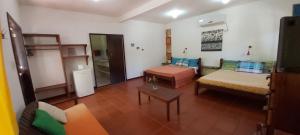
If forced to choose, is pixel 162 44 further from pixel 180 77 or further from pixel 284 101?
pixel 284 101

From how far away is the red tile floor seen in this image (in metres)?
2.02

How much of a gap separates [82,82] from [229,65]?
4.55 m

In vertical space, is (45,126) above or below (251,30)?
below

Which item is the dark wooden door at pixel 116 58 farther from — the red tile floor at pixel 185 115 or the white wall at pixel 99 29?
the red tile floor at pixel 185 115

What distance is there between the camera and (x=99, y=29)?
420cm

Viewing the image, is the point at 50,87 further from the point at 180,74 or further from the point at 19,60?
the point at 180,74

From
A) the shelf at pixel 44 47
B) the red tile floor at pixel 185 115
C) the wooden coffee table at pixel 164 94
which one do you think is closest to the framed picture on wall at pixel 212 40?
the red tile floor at pixel 185 115

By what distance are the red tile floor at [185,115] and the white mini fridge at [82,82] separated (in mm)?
266

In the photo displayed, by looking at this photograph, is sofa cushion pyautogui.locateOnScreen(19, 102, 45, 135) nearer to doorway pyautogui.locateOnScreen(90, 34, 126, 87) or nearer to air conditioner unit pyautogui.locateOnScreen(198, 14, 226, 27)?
doorway pyautogui.locateOnScreen(90, 34, 126, 87)

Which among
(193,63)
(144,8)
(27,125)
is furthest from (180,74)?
(27,125)

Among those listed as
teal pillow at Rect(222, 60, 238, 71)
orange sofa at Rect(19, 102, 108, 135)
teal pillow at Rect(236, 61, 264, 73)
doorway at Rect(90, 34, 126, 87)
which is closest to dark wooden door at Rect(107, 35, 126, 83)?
doorway at Rect(90, 34, 126, 87)

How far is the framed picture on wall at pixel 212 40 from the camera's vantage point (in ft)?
14.3

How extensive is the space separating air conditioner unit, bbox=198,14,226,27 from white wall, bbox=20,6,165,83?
2047 mm

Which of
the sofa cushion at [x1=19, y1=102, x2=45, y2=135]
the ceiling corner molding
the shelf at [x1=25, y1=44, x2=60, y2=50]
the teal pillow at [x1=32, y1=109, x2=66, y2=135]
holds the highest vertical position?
the ceiling corner molding
